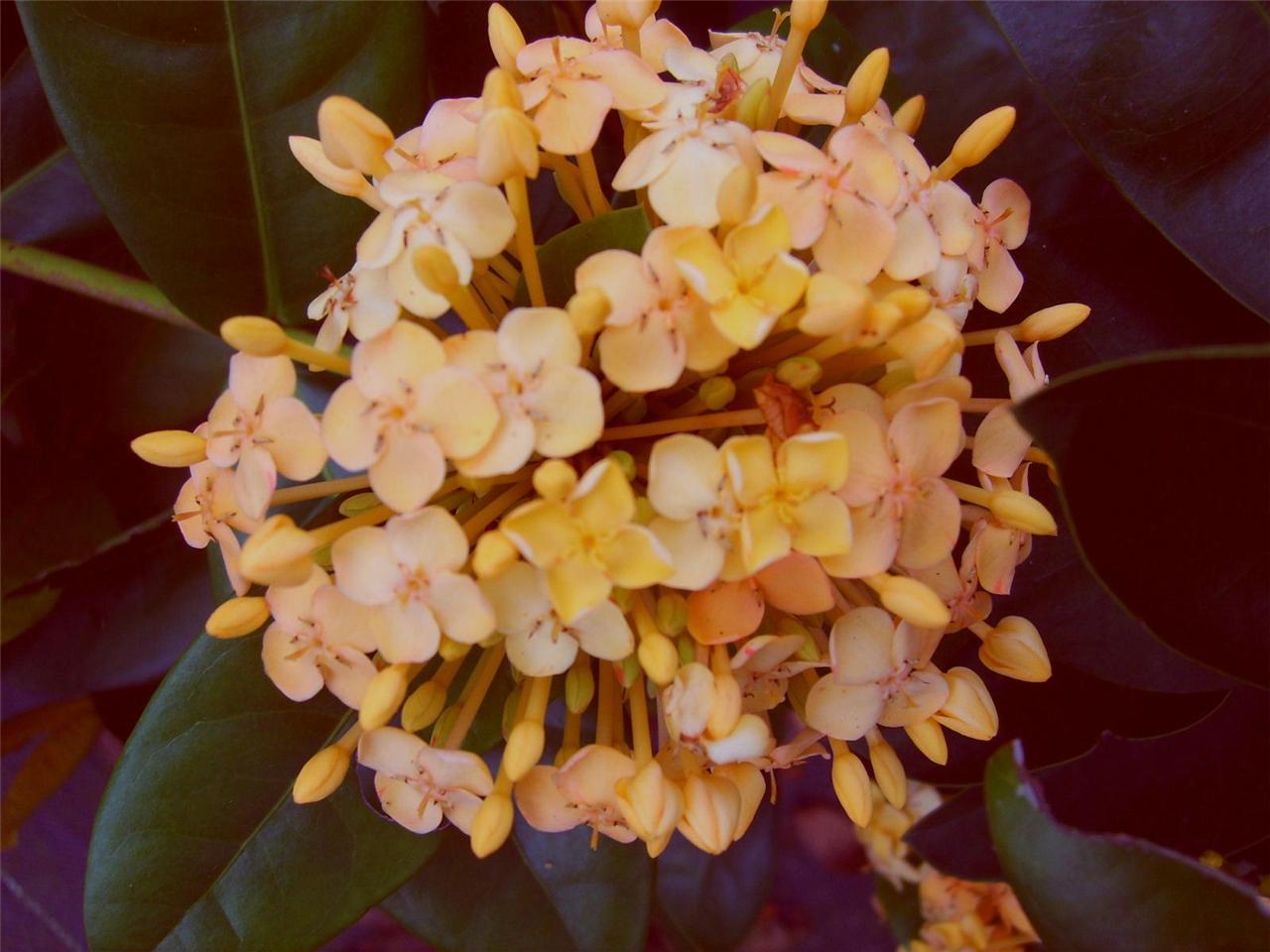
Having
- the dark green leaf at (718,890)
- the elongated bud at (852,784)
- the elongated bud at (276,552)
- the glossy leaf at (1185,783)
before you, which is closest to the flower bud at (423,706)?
the elongated bud at (276,552)

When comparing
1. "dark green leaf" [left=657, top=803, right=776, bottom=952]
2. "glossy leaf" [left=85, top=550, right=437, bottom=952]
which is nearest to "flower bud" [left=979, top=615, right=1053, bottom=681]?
"glossy leaf" [left=85, top=550, right=437, bottom=952]

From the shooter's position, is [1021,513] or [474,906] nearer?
[1021,513]

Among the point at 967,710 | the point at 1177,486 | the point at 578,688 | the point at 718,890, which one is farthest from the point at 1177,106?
the point at 718,890

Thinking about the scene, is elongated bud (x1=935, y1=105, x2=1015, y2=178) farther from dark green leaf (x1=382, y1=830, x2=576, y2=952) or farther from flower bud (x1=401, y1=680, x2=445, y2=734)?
dark green leaf (x1=382, y1=830, x2=576, y2=952)

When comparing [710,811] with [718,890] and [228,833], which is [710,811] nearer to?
[228,833]

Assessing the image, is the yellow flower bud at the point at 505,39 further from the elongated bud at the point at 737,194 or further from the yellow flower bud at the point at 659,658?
the yellow flower bud at the point at 659,658

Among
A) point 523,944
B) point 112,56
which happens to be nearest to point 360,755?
point 523,944
